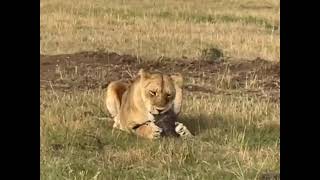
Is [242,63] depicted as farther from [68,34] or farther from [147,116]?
[147,116]

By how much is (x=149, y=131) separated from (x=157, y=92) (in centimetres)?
41

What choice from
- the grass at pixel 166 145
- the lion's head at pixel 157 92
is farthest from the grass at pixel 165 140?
the lion's head at pixel 157 92

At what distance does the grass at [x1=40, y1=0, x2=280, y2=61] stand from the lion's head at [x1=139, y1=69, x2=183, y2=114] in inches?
235

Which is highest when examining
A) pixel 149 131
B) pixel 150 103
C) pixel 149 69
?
pixel 149 69

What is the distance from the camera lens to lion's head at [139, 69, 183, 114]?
672 cm

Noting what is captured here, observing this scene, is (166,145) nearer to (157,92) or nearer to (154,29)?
(157,92)

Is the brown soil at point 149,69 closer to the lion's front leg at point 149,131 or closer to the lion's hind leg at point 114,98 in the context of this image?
the lion's hind leg at point 114,98

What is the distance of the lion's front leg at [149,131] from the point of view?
6.75 metres

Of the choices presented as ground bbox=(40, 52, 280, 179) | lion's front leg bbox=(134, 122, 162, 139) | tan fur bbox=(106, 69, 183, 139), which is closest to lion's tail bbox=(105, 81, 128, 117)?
ground bbox=(40, 52, 280, 179)

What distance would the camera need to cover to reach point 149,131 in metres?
6.82

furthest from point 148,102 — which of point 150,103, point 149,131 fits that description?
point 149,131

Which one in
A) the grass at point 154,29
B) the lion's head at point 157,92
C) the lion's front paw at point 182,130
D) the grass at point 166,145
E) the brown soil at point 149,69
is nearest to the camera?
the grass at point 166,145
